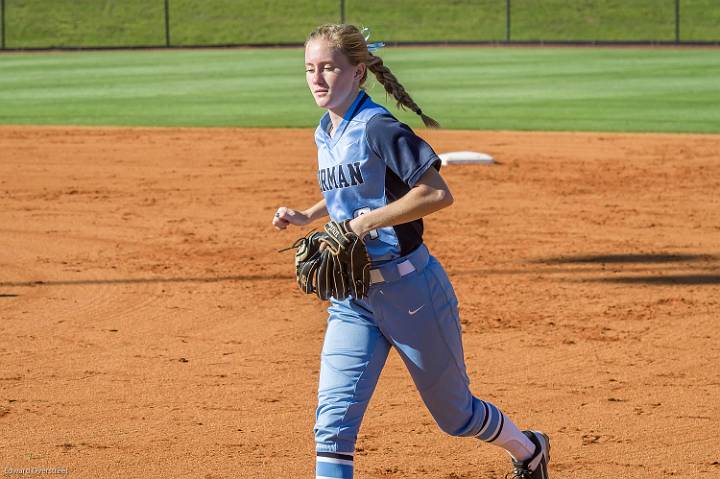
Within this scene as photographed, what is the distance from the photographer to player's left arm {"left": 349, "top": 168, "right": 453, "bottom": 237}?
368 centimetres

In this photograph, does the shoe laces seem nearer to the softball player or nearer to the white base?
the softball player

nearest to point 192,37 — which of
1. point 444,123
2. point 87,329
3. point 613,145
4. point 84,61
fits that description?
point 84,61

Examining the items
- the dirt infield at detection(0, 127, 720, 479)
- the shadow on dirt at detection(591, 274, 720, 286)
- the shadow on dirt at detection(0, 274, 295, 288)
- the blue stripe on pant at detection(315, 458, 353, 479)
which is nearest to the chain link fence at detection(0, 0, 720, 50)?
the dirt infield at detection(0, 127, 720, 479)

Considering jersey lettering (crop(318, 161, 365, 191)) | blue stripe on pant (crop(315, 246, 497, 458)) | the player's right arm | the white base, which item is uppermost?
jersey lettering (crop(318, 161, 365, 191))

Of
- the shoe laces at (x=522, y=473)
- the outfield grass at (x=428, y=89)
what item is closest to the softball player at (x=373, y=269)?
the shoe laces at (x=522, y=473)

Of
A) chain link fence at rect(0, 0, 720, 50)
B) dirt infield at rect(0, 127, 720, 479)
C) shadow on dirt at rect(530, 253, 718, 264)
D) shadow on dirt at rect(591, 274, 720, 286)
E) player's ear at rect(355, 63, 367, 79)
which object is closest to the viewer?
player's ear at rect(355, 63, 367, 79)

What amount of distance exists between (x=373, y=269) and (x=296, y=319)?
3701 mm

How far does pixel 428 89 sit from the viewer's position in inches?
851

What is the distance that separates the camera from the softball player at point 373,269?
3.80 meters

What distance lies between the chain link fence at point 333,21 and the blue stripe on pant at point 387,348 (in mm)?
34824

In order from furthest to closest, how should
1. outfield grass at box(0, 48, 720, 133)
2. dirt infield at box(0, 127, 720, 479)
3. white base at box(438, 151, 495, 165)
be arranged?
outfield grass at box(0, 48, 720, 133) < white base at box(438, 151, 495, 165) < dirt infield at box(0, 127, 720, 479)

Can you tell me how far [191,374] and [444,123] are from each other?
11241 mm

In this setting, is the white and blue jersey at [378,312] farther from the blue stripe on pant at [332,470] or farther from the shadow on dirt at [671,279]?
the shadow on dirt at [671,279]

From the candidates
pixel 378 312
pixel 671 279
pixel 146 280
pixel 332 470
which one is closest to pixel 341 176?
pixel 378 312
